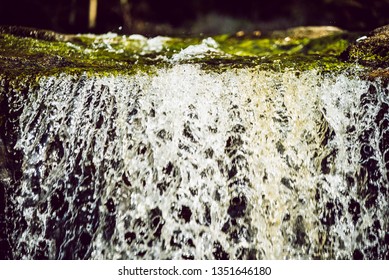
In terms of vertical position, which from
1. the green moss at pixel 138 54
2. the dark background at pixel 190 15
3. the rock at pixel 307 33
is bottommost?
the green moss at pixel 138 54

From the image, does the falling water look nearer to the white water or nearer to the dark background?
the white water

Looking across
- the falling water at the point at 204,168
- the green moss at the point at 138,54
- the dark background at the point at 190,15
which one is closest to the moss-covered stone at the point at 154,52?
the green moss at the point at 138,54

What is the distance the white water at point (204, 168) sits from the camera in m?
2.64

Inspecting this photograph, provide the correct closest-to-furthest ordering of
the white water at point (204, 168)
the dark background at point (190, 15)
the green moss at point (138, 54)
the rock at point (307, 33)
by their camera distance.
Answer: the white water at point (204, 168)
the green moss at point (138, 54)
the rock at point (307, 33)
the dark background at point (190, 15)

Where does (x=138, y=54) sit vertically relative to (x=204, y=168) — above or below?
above

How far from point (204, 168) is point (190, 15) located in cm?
945

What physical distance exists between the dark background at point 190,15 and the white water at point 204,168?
215 inches

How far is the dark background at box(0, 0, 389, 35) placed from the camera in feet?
26.3

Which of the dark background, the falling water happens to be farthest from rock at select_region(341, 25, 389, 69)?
the dark background

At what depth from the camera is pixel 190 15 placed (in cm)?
1119

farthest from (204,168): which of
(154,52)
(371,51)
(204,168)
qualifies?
(154,52)

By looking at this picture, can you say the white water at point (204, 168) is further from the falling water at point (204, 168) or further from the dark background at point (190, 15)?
the dark background at point (190, 15)

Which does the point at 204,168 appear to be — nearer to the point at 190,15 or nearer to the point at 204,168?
the point at 204,168
